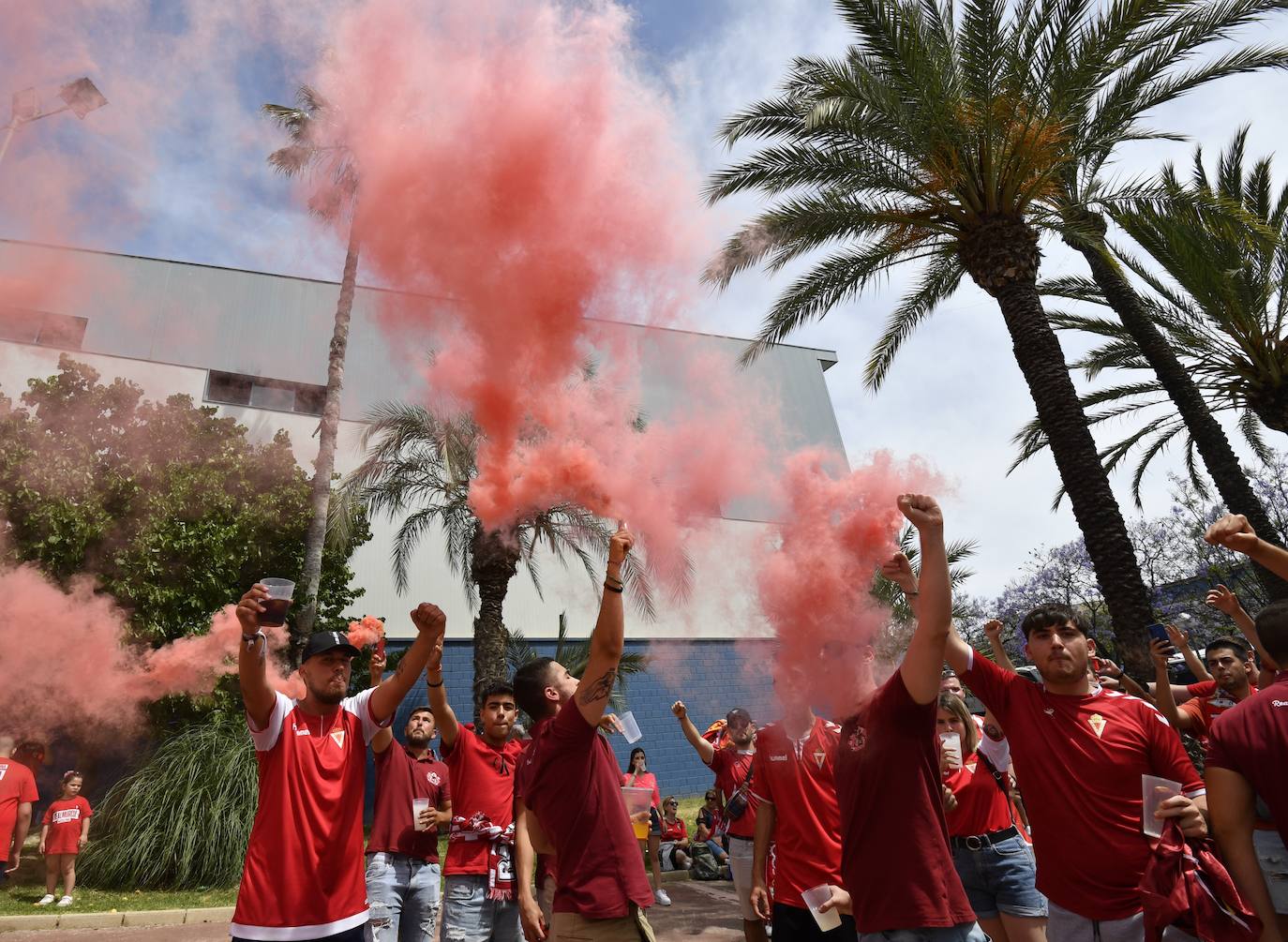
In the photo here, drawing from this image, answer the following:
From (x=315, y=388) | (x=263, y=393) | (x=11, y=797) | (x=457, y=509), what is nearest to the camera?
(x=11, y=797)

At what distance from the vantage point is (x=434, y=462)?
704 inches

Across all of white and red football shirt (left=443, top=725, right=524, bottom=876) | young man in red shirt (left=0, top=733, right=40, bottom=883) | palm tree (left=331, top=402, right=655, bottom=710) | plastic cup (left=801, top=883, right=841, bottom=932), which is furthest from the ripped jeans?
palm tree (left=331, top=402, right=655, bottom=710)

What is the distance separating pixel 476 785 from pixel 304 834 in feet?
6.51

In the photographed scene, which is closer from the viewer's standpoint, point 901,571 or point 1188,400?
point 901,571

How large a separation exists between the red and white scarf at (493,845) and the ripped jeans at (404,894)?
0.38m

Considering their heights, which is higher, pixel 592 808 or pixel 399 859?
pixel 592 808

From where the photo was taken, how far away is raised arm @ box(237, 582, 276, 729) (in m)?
3.24

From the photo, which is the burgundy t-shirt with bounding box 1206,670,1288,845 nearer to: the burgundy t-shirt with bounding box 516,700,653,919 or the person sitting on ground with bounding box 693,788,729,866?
the burgundy t-shirt with bounding box 516,700,653,919

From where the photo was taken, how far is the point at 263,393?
73.0ft

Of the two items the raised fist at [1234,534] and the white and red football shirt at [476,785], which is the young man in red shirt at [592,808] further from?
the raised fist at [1234,534]

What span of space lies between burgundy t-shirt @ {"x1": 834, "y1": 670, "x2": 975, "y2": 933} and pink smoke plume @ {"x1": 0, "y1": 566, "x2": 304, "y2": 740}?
9.13 m

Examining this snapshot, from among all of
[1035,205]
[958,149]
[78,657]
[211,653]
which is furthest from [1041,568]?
[78,657]

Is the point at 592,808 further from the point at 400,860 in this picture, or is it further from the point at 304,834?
the point at 400,860

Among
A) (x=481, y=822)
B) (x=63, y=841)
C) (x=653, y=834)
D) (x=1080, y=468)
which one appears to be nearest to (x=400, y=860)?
(x=481, y=822)
